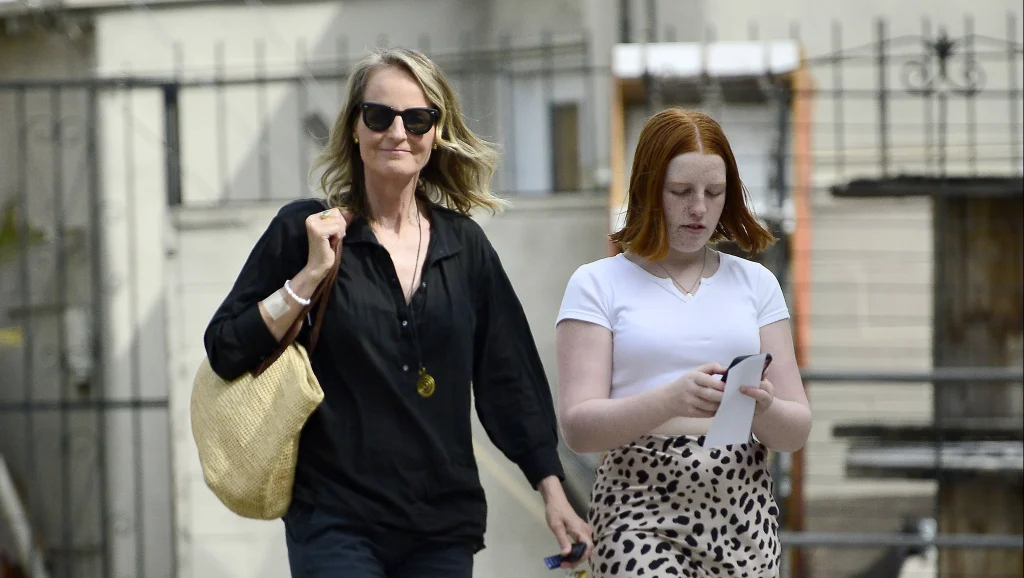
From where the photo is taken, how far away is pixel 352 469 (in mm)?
2641

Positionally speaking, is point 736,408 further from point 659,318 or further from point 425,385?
point 425,385

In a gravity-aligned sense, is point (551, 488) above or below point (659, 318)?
below

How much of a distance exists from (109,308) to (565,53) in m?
3.32

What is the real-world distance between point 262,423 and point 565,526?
65 centimetres

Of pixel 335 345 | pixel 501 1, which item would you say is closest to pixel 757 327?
pixel 335 345

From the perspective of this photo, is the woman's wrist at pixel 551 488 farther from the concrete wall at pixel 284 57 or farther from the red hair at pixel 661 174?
the concrete wall at pixel 284 57

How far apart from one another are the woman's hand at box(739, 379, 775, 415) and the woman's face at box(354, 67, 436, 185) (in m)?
0.83

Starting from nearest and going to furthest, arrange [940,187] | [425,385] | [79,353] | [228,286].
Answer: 1. [425,385]
2. [940,187]
3. [228,286]
4. [79,353]

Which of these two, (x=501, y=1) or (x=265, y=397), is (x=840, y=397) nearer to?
(x=501, y=1)

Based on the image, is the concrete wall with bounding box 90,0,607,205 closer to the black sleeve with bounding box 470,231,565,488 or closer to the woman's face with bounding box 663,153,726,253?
the black sleeve with bounding box 470,231,565,488

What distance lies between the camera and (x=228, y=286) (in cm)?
620

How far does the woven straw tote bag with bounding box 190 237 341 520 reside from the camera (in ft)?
8.59

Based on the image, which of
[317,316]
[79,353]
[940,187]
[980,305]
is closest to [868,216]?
[980,305]

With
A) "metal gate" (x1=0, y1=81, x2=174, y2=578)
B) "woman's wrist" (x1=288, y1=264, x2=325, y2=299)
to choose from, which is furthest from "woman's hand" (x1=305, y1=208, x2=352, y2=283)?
"metal gate" (x1=0, y1=81, x2=174, y2=578)
